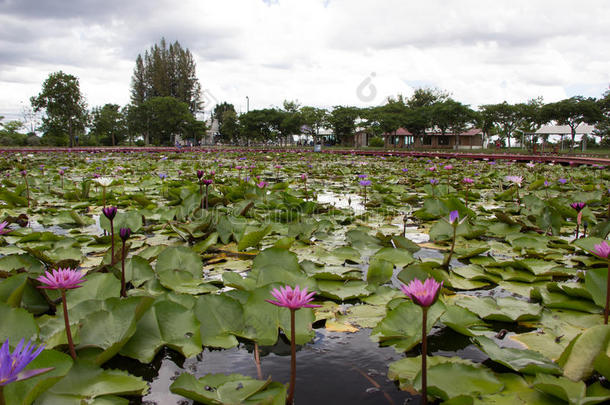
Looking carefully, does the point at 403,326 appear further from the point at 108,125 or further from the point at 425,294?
the point at 108,125

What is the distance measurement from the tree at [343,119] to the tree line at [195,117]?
0.36ft

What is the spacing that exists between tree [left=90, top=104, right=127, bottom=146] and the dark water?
47.8 metres

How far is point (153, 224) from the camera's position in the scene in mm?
2660

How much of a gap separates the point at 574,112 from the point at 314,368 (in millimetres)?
37672

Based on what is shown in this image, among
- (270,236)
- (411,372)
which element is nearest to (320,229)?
(270,236)

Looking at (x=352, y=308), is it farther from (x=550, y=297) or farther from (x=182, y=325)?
(x=550, y=297)

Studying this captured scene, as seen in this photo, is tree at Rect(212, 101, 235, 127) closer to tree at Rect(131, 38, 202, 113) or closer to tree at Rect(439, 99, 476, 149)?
tree at Rect(131, 38, 202, 113)

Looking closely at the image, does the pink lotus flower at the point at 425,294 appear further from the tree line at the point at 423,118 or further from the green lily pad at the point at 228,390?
the tree line at the point at 423,118

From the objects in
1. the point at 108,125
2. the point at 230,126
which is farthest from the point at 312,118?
the point at 108,125

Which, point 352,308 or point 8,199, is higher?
point 8,199

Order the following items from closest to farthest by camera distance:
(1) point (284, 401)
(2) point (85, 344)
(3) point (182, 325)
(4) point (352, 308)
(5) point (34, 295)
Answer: (1) point (284, 401)
(2) point (85, 344)
(3) point (182, 325)
(5) point (34, 295)
(4) point (352, 308)

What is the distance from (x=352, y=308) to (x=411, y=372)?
0.42 metres

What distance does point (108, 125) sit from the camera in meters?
44.5

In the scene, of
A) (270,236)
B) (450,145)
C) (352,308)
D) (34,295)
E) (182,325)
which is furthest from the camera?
(450,145)
